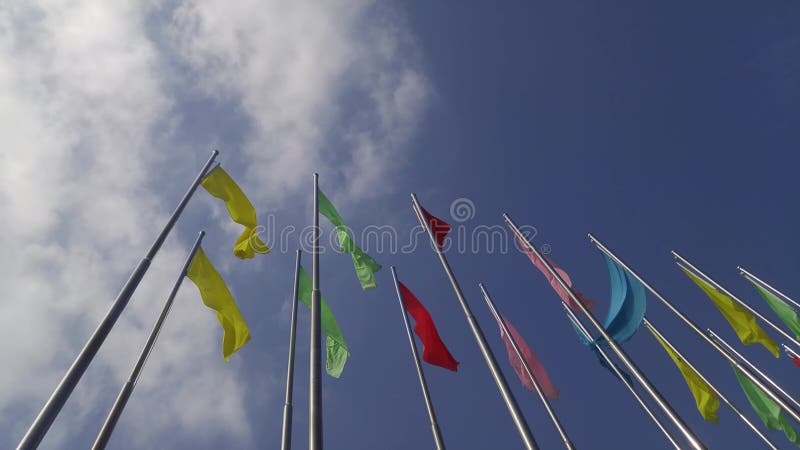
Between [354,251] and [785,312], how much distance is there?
676 inches

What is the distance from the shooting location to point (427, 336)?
15461mm

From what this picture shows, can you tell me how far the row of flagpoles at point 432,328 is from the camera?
7195mm

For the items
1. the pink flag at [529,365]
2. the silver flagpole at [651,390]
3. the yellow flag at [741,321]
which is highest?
the pink flag at [529,365]

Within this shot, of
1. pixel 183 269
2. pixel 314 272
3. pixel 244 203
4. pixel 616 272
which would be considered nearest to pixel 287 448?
pixel 314 272

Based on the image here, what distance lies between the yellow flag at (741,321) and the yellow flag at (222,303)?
53.9 feet

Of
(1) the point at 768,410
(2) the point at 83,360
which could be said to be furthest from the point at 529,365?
(2) the point at 83,360

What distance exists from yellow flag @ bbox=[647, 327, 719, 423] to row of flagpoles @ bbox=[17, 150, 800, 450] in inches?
1.4

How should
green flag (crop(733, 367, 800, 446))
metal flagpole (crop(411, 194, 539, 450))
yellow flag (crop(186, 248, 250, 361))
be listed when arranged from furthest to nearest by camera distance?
green flag (crop(733, 367, 800, 446)) < yellow flag (crop(186, 248, 250, 361)) < metal flagpole (crop(411, 194, 539, 450))

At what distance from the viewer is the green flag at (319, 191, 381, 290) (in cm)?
1488

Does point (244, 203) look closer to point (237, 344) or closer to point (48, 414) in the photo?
point (237, 344)

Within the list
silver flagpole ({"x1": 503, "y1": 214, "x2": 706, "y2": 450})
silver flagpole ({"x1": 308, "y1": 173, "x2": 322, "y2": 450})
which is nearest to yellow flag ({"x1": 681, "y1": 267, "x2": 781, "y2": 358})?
silver flagpole ({"x1": 503, "y1": 214, "x2": 706, "y2": 450})

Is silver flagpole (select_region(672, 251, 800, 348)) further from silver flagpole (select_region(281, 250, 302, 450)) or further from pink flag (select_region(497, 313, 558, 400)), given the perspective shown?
silver flagpole (select_region(281, 250, 302, 450))

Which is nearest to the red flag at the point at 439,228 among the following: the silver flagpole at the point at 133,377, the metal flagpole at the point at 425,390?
the metal flagpole at the point at 425,390

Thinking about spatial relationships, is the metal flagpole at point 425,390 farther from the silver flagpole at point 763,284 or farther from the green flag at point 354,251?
the silver flagpole at point 763,284
